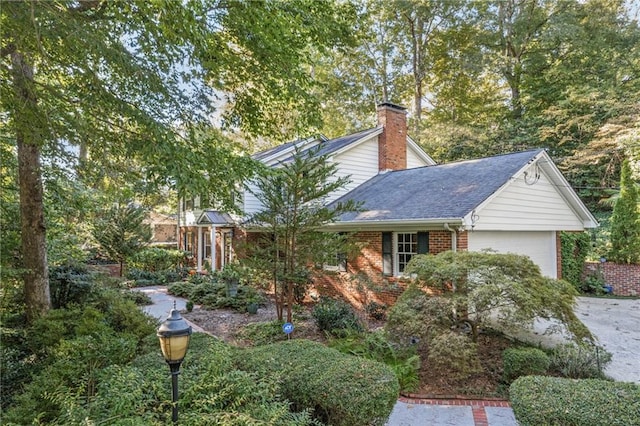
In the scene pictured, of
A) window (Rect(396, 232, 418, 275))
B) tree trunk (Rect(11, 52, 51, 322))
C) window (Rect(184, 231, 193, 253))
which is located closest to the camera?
tree trunk (Rect(11, 52, 51, 322))

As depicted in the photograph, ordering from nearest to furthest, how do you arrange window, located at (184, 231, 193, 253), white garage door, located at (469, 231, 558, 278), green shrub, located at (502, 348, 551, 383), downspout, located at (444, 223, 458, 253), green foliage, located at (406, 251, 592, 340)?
green shrub, located at (502, 348, 551, 383), green foliage, located at (406, 251, 592, 340), downspout, located at (444, 223, 458, 253), white garage door, located at (469, 231, 558, 278), window, located at (184, 231, 193, 253)

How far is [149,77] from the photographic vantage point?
5117 millimetres

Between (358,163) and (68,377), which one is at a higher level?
(358,163)

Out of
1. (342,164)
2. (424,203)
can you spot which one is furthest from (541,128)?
(424,203)

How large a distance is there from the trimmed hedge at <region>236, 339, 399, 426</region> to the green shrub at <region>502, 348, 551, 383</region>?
8.63 ft

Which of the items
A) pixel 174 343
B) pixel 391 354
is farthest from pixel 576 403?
pixel 174 343

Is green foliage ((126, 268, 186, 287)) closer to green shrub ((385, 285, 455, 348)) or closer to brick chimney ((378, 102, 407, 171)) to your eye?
brick chimney ((378, 102, 407, 171))

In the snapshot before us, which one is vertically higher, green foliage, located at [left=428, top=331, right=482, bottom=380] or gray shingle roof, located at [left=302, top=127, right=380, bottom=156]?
gray shingle roof, located at [left=302, top=127, right=380, bottom=156]

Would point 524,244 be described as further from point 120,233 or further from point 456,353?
point 120,233

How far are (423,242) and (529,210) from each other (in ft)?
11.8

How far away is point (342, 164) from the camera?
1371cm

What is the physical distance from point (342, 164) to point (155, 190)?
370 inches

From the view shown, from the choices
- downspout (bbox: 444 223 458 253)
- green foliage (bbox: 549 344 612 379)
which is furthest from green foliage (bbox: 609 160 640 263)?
green foliage (bbox: 549 344 612 379)

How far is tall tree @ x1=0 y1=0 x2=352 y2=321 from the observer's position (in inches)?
171
